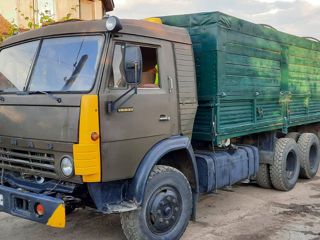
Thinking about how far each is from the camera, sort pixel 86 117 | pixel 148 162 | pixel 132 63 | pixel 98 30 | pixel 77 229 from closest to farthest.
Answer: pixel 86 117 < pixel 132 63 < pixel 98 30 < pixel 148 162 < pixel 77 229

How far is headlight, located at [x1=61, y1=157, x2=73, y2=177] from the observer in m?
3.26

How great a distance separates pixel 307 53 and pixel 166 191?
4.88m

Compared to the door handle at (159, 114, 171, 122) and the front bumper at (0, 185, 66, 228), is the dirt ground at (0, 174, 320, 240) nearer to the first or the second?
the front bumper at (0, 185, 66, 228)

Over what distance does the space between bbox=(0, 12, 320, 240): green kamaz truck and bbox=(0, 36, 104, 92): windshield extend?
1cm

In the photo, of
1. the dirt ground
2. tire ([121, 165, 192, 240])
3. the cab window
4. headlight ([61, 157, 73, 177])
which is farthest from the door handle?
the dirt ground

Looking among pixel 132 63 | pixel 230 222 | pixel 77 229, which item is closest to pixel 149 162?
pixel 132 63

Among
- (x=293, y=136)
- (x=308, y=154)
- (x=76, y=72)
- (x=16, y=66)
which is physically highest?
(x=16, y=66)

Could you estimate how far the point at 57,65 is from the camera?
3.58 metres

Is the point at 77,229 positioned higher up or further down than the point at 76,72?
further down

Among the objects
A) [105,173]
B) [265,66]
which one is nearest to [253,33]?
[265,66]

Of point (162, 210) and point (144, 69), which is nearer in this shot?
point (162, 210)

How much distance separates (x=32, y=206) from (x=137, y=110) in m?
1.36

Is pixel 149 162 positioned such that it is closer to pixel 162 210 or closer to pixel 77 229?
pixel 162 210

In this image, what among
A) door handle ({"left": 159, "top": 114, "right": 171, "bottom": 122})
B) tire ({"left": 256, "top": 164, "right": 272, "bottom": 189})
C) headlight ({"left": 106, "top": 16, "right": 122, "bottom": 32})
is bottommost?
tire ({"left": 256, "top": 164, "right": 272, "bottom": 189})
